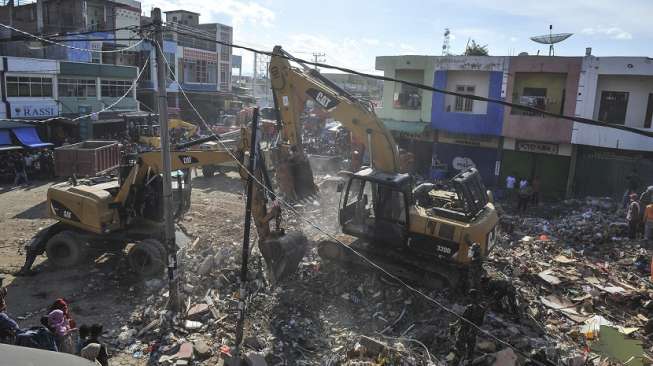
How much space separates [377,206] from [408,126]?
1597 cm

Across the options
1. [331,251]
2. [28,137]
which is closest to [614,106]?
[331,251]

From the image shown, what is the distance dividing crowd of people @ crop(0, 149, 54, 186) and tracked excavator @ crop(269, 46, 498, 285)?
1495cm

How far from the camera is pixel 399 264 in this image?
32.9ft

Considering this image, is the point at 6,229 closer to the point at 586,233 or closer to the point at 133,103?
the point at 586,233

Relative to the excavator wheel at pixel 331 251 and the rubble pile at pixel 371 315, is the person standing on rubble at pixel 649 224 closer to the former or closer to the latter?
the rubble pile at pixel 371 315

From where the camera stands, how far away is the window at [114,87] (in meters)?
33.0

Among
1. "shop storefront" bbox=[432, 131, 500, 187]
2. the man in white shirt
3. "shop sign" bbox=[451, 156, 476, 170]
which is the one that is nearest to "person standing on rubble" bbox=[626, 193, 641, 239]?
the man in white shirt

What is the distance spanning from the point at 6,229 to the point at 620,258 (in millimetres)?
17693

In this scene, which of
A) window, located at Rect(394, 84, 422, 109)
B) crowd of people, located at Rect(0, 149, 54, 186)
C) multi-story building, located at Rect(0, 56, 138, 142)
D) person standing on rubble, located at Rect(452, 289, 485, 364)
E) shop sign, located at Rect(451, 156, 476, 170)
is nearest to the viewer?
person standing on rubble, located at Rect(452, 289, 485, 364)

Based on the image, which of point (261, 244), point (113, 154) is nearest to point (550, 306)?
point (261, 244)

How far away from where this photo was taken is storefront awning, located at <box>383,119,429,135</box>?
24766mm

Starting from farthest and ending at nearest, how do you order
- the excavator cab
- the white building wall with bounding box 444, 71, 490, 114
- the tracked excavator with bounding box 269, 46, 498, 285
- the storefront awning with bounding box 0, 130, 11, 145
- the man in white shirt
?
1. the white building wall with bounding box 444, 71, 490, 114
2. the storefront awning with bounding box 0, 130, 11, 145
3. the man in white shirt
4. the excavator cab
5. the tracked excavator with bounding box 269, 46, 498, 285

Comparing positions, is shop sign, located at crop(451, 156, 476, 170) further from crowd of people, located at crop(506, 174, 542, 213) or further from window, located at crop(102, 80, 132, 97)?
window, located at crop(102, 80, 132, 97)

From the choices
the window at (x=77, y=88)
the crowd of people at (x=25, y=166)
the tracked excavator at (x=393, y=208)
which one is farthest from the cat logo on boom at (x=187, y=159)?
the window at (x=77, y=88)
